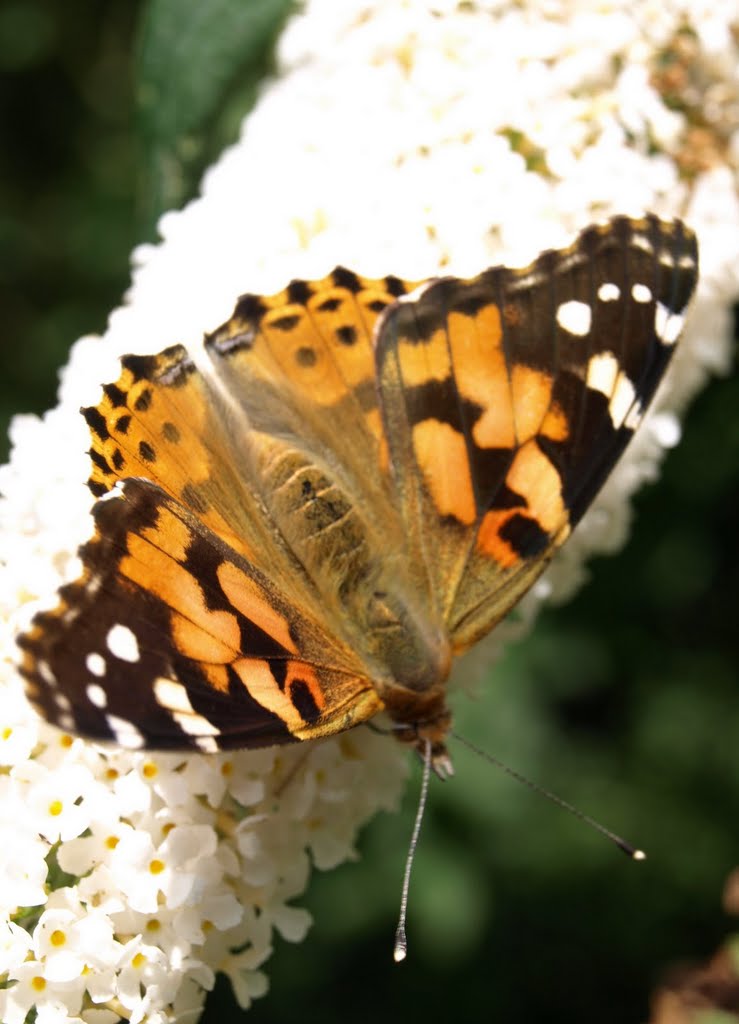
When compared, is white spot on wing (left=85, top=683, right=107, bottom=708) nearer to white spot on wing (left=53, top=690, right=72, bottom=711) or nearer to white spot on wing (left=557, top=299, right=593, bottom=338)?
white spot on wing (left=53, top=690, right=72, bottom=711)

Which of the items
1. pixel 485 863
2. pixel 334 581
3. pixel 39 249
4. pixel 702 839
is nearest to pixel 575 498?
pixel 334 581

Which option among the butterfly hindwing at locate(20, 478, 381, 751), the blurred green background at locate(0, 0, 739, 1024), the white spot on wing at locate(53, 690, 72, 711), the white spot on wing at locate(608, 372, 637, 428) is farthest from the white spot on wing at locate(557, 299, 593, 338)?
the blurred green background at locate(0, 0, 739, 1024)

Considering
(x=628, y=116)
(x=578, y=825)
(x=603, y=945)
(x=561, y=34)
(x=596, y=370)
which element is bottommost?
(x=603, y=945)

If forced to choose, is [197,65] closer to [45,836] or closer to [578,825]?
[45,836]

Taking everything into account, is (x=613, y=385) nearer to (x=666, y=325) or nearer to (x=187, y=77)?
(x=666, y=325)

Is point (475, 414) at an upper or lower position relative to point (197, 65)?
lower

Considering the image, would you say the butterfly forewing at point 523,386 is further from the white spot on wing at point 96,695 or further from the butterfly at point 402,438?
the white spot on wing at point 96,695

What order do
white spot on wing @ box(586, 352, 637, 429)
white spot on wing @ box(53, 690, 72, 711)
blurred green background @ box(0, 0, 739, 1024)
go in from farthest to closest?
1. blurred green background @ box(0, 0, 739, 1024)
2. white spot on wing @ box(586, 352, 637, 429)
3. white spot on wing @ box(53, 690, 72, 711)

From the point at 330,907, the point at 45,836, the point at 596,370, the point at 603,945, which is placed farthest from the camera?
the point at 603,945
